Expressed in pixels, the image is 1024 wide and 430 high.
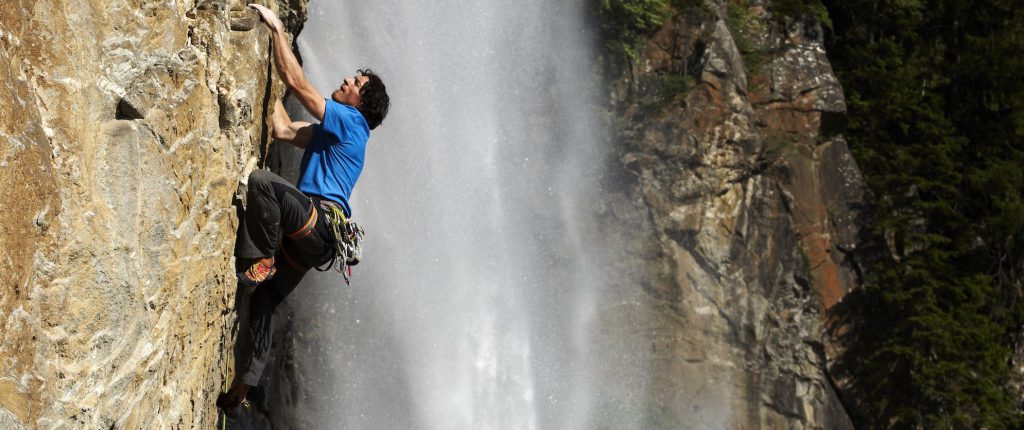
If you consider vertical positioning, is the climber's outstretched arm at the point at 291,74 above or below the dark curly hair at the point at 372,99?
above

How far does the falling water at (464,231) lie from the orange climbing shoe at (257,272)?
481 cm

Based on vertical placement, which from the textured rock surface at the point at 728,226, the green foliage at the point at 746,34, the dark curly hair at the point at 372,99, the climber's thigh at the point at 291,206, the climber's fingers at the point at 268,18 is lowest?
the textured rock surface at the point at 728,226

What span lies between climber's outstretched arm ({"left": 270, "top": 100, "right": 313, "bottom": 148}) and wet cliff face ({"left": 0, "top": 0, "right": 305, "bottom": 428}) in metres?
0.37

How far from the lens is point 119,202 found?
14.0 ft

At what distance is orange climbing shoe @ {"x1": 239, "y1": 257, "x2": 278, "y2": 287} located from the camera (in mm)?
5750

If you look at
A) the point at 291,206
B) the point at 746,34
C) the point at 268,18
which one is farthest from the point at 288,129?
the point at 746,34

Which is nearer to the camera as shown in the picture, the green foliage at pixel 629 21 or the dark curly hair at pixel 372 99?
the dark curly hair at pixel 372 99

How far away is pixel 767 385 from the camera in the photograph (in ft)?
48.3

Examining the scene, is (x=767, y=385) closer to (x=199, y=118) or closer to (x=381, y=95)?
(x=381, y=95)

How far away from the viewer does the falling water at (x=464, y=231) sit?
11.0m

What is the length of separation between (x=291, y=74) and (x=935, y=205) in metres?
12.4

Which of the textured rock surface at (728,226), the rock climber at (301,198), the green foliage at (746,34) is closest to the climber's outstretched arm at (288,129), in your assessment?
the rock climber at (301,198)

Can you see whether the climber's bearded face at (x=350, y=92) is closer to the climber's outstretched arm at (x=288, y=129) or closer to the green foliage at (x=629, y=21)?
the climber's outstretched arm at (x=288, y=129)

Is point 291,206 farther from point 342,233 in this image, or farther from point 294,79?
point 294,79
